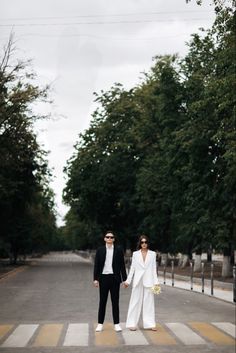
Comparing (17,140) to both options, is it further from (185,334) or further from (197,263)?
(185,334)

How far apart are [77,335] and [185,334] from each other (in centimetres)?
198

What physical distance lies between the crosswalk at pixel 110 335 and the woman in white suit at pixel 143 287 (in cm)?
21

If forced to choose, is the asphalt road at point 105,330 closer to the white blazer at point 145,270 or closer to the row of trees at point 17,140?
the white blazer at point 145,270

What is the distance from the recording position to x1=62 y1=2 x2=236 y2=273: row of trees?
79.5 ft

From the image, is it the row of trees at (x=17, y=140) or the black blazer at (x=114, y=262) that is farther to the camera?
the row of trees at (x=17, y=140)

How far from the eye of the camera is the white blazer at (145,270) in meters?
11.1

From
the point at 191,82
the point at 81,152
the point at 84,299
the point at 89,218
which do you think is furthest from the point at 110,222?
the point at 84,299

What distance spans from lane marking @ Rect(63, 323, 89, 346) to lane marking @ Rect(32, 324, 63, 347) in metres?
0.19

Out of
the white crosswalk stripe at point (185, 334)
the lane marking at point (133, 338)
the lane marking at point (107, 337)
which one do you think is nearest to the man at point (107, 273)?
Result: the lane marking at point (107, 337)

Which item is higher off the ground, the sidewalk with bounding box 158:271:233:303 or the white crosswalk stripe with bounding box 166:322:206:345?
the sidewalk with bounding box 158:271:233:303

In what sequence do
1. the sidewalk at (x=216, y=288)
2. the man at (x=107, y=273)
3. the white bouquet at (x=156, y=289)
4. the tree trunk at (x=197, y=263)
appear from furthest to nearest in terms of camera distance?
1. the tree trunk at (x=197, y=263)
2. the sidewalk at (x=216, y=288)
3. the man at (x=107, y=273)
4. the white bouquet at (x=156, y=289)

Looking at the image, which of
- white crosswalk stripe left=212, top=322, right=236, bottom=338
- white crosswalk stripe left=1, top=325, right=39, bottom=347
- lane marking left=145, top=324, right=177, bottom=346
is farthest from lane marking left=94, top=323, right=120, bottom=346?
white crosswalk stripe left=212, top=322, right=236, bottom=338

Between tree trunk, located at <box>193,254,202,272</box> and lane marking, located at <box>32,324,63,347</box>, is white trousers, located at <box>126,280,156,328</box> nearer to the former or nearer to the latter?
lane marking, located at <box>32,324,63,347</box>

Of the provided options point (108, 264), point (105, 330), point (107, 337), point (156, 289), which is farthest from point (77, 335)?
point (156, 289)
